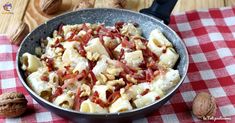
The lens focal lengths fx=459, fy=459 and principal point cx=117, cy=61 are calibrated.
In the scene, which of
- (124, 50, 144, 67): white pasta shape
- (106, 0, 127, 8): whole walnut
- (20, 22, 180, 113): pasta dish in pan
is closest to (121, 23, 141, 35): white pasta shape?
(20, 22, 180, 113): pasta dish in pan

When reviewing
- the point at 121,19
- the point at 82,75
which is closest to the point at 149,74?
the point at 82,75

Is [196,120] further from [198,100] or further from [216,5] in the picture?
[216,5]

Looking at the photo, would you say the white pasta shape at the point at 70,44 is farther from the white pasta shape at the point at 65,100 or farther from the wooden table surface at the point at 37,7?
the wooden table surface at the point at 37,7

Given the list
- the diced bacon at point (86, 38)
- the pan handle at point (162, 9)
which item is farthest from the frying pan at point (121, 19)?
the diced bacon at point (86, 38)

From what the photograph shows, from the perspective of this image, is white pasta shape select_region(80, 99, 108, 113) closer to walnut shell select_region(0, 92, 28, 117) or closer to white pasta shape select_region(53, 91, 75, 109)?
white pasta shape select_region(53, 91, 75, 109)

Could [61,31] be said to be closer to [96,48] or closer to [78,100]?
[96,48]

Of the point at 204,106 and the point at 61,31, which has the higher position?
the point at 61,31
